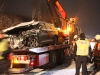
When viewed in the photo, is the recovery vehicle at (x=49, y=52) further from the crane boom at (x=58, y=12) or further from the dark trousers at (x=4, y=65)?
the dark trousers at (x=4, y=65)

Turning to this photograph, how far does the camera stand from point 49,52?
10.8 m

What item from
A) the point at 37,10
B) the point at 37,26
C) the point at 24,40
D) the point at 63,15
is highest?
the point at 37,10

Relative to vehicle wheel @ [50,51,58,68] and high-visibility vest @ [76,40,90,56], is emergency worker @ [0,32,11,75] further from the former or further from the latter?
vehicle wheel @ [50,51,58,68]

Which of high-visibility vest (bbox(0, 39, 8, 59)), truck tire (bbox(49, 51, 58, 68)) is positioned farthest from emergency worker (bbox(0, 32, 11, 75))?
truck tire (bbox(49, 51, 58, 68))

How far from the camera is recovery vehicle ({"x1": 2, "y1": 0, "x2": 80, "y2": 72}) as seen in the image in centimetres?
900

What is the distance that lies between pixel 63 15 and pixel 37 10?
89.4ft

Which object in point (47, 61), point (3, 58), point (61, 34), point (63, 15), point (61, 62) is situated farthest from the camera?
point (63, 15)

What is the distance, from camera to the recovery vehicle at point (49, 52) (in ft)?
29.5

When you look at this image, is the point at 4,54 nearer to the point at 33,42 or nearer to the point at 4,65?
the point at 4,65

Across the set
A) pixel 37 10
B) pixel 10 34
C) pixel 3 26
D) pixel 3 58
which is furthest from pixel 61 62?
pixel 37 10

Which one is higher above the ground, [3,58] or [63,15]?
[63,15]

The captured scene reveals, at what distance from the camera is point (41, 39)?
10250 millimetres

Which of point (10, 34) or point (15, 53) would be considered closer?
point (15, 53)

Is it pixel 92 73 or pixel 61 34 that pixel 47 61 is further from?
pixel 61 34
